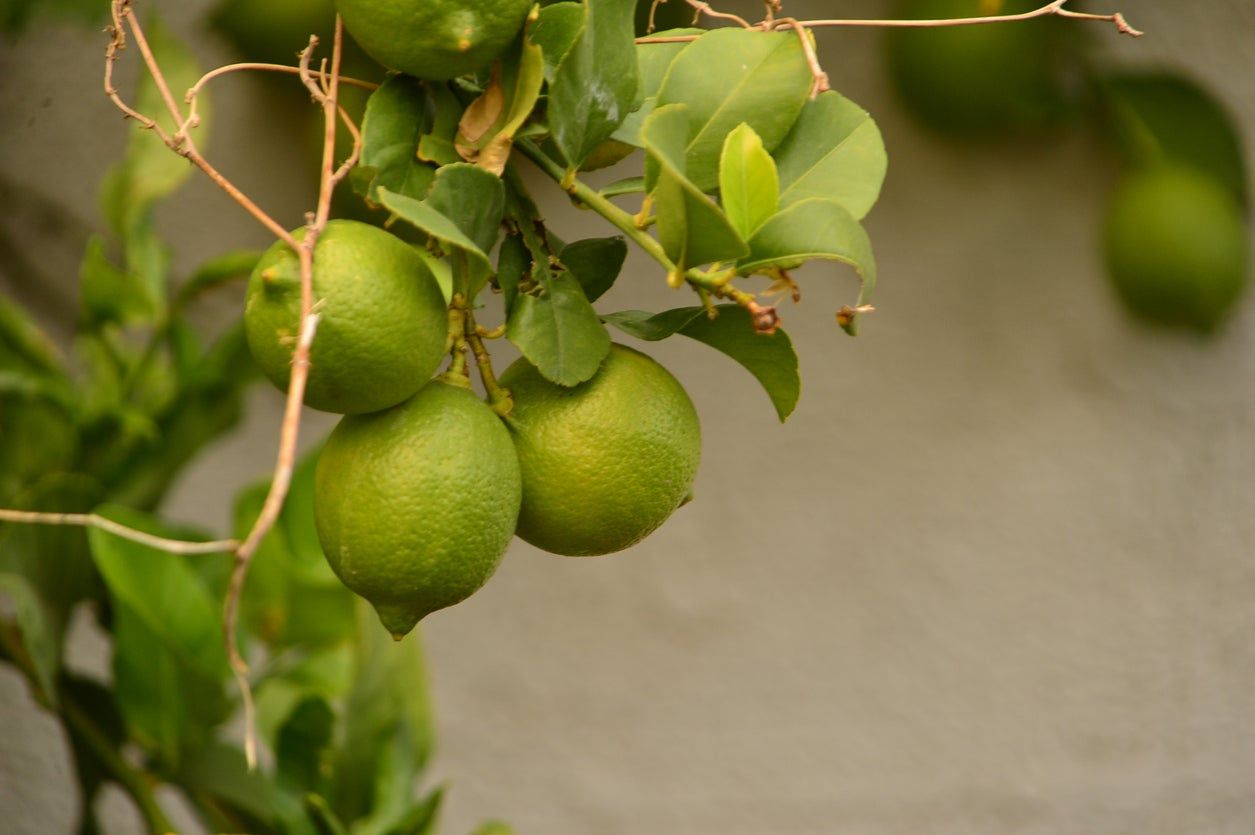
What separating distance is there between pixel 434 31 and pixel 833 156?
11 cm

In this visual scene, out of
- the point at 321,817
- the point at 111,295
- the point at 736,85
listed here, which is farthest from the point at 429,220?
the point at 111,295

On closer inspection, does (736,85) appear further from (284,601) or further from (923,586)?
(923,586)

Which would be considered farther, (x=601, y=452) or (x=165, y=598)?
(x=165, y=598)

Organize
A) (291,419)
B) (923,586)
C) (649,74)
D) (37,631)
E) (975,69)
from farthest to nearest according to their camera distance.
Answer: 1. (923,586)
2. (975,69)
3. (37,631)
4. (649,74)
5. (291,419)

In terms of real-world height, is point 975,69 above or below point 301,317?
below

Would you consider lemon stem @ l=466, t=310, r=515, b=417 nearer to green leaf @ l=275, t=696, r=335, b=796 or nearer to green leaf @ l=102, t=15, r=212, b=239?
green leaf @ l=275, t=696, r=335, b=796

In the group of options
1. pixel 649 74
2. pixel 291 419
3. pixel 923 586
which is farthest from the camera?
pixel 923 586

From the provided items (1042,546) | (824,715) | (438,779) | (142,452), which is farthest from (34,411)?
(1042,546)

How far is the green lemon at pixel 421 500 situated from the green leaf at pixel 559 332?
0.07ft

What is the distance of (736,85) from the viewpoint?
0.36m

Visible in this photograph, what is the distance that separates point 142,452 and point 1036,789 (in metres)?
0.82

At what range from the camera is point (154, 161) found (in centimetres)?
86

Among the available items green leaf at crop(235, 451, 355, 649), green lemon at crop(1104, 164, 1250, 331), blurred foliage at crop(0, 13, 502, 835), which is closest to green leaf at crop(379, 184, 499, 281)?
blurred foliage at crop(0, 13, 502, 835)

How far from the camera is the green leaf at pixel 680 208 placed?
30cm
